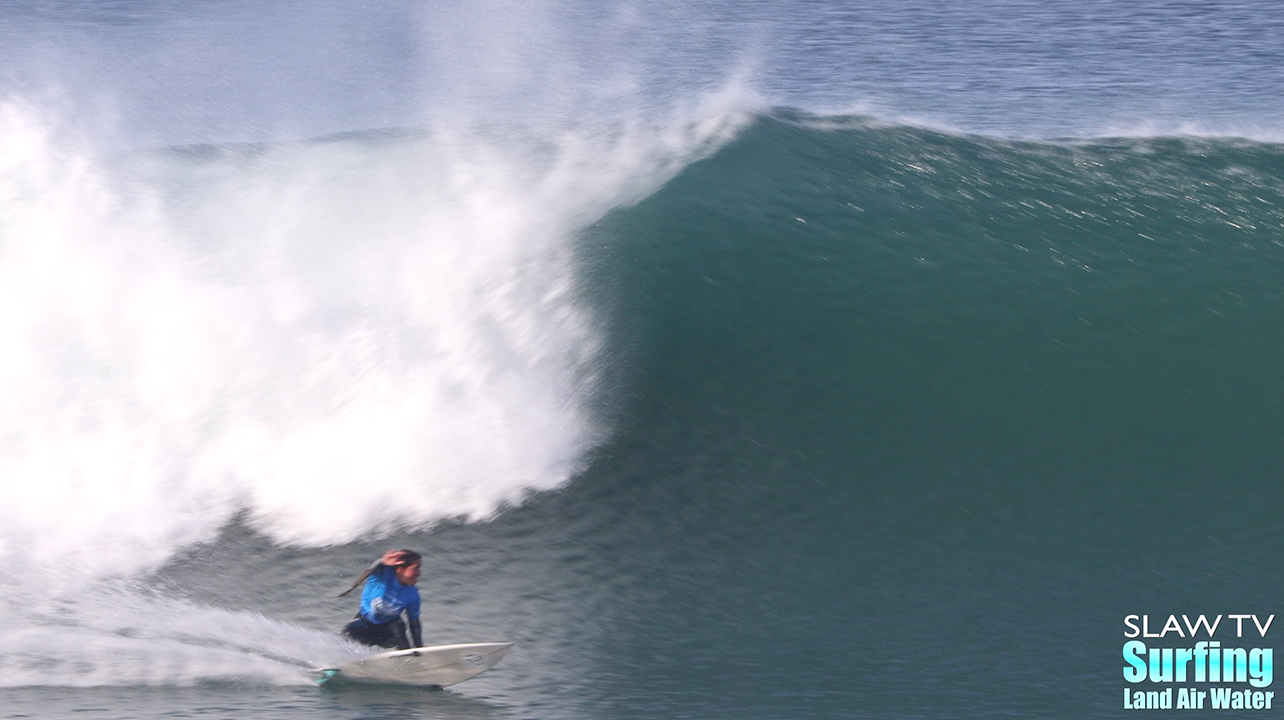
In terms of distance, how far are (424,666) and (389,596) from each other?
39 cm

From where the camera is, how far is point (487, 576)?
6.76 meters

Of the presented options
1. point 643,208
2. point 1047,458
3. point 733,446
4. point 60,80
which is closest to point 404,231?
point 643,208

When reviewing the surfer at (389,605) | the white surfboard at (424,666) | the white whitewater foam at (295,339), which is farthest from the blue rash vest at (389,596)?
the white whitewater foam at (295,339)

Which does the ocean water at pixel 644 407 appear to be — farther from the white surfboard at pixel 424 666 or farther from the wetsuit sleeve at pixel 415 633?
the wetsuit sleeve at pixel 415 633

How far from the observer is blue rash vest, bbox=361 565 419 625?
19.1ft

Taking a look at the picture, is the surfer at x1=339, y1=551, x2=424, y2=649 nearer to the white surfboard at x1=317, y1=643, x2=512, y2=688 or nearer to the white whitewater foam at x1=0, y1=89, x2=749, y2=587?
the white surfboard at x1=317, y1=643, x2=512, y2=688

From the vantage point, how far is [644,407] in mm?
7902

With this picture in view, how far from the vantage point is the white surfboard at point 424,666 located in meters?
5.61

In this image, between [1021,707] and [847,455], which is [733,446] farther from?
[1021,707]

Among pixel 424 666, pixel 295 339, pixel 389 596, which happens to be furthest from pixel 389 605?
pixel 295 339

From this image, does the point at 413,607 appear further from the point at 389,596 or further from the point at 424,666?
the point at 424,666

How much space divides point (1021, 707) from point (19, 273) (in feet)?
26.0

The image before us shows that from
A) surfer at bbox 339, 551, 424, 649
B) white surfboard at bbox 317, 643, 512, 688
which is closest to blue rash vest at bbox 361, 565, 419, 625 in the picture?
surfer at bbox 339, 551, 424, 649

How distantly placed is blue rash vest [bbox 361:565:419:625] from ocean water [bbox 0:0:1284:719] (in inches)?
10.9
